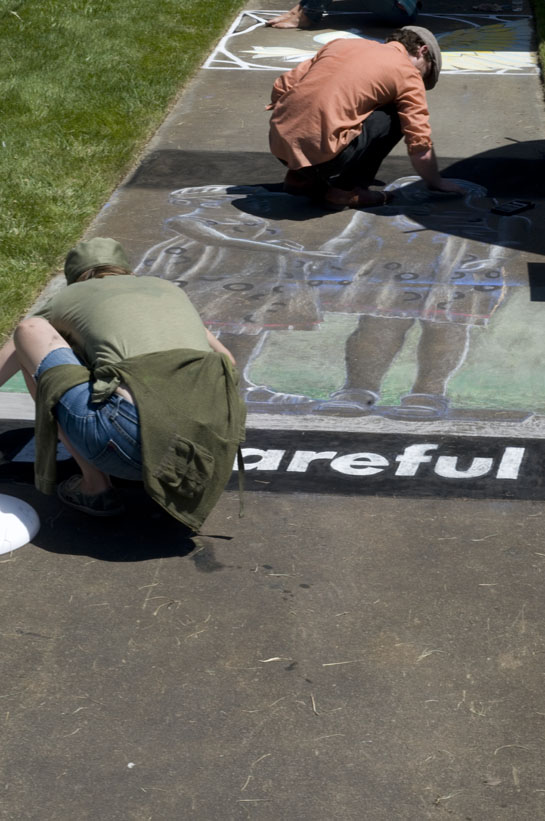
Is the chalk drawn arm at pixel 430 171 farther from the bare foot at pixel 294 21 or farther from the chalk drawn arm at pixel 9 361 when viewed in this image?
the bare foot at pixel 294 21

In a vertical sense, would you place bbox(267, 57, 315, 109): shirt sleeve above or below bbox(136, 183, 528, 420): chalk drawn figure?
above

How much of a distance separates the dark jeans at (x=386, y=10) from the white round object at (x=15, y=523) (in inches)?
374

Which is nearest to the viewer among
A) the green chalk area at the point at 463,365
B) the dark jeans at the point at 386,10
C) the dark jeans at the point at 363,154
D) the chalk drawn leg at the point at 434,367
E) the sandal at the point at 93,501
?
the sandal at the point at 93,501

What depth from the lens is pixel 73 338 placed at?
13.6 feet

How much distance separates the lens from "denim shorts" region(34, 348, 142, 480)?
3.87 metres

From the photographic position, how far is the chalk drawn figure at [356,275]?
17.9 feet

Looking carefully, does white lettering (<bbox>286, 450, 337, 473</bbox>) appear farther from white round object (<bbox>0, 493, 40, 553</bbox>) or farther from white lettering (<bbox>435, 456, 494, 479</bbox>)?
white round object (<bbox>0, 493, 40, 553</bbox>)

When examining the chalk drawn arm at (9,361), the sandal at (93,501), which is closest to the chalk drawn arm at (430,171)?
the chalk drawn arm at (9,361)

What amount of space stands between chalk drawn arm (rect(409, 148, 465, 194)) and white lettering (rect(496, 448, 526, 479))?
10.4ft

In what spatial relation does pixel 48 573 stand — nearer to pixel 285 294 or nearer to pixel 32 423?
pixel 32 423

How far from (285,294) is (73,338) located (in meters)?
2.37

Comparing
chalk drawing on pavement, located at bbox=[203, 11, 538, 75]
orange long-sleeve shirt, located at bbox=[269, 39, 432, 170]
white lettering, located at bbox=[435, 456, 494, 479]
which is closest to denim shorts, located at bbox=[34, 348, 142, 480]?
white lettering, located at bbox=[435, 456, 494, 479]

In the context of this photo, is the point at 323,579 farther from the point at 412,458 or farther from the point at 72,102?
the point at 72,102

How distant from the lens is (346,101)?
7094mm
